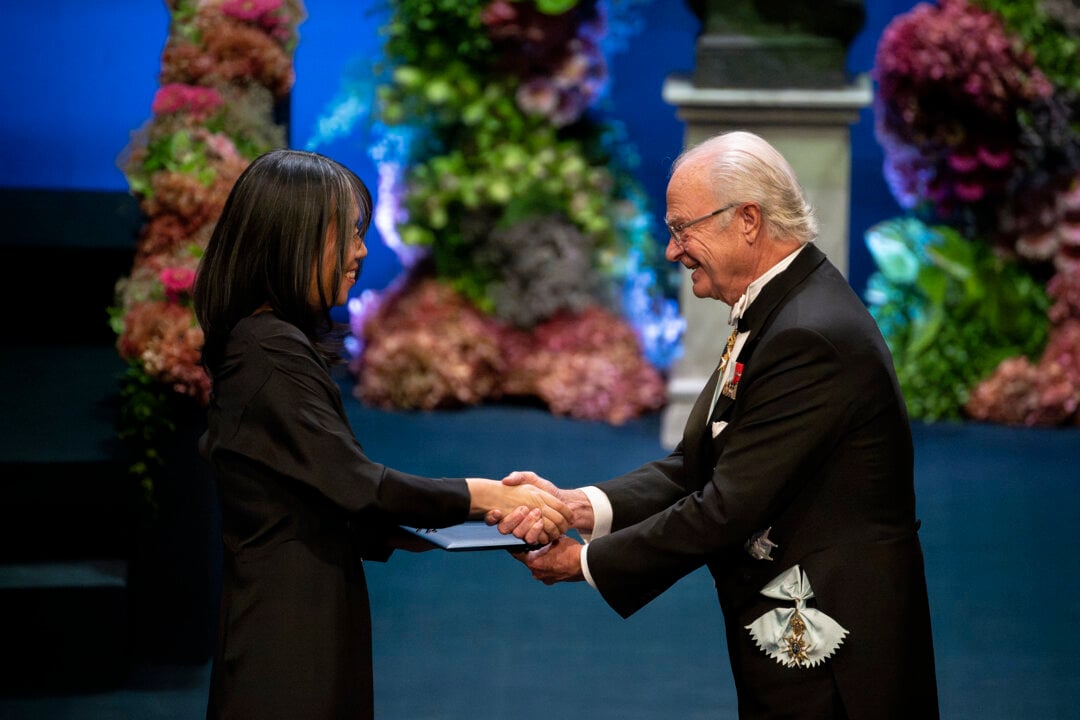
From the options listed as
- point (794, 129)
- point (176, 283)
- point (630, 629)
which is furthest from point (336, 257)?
point (794, 129)

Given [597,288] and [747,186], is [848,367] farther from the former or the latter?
[597,288]

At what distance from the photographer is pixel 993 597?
4.64m

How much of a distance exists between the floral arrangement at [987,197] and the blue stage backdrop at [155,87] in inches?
17.4

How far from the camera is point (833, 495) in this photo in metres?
2.48

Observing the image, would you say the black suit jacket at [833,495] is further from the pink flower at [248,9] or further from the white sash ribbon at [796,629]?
the pink flower at [248,9]

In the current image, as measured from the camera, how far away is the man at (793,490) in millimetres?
2469

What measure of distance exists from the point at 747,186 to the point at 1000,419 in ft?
14.8

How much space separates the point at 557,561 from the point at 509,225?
166 inches

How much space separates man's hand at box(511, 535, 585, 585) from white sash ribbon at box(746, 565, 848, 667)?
418mm

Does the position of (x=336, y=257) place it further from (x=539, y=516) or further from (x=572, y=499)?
(x=572, y=499)

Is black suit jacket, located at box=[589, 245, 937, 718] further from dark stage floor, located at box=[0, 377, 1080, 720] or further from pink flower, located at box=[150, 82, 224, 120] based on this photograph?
pink flower, located at box=[150, 82, 224, 120]

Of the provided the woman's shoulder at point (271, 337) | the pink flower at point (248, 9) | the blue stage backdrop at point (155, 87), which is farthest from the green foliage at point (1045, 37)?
the woman's shoulder at point (271, 337)

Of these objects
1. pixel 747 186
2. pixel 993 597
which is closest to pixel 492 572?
pixel 993 597

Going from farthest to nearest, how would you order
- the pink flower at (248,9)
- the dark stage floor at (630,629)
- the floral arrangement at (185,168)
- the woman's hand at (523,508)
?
the pink flower at (248,9) → the floral arrangement at (185,168) → the dark stage floor at (630,629) → the woman's hand at (523,508)
